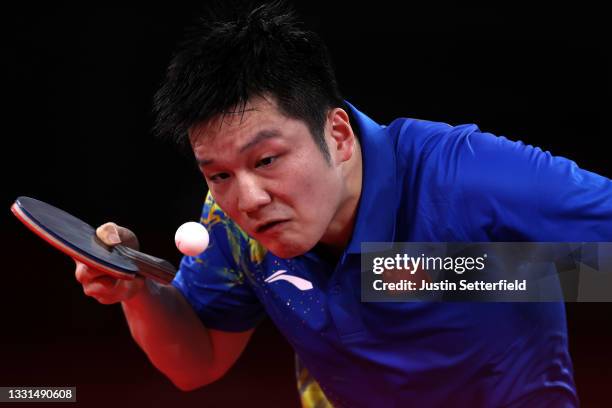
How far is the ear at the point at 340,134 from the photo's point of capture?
62.0 inches

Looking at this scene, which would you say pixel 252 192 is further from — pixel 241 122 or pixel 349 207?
pixel 349 207

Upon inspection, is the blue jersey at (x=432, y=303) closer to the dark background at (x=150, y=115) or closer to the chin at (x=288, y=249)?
the chin at (x=288, y=249)

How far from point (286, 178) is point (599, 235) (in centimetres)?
51

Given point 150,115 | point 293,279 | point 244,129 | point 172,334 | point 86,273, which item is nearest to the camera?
point 244,129

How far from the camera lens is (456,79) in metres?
3.01

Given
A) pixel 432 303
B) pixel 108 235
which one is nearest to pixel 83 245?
pixel 108 235

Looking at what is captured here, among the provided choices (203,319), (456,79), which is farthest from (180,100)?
(456,79)

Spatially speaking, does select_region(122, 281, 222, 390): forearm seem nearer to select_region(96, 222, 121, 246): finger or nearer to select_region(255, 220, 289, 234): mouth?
select_region(96, 222, 121, 246): finger

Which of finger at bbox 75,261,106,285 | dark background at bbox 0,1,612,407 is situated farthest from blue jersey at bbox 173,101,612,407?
dark background at bbox 0,1,612,407

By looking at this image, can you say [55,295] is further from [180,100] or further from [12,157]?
[180,100]

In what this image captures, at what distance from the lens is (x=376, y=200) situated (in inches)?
63.2

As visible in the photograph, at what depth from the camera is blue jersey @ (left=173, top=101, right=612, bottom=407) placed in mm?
1483

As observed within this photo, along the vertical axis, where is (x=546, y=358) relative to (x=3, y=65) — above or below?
below

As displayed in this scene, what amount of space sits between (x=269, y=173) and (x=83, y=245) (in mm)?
325
